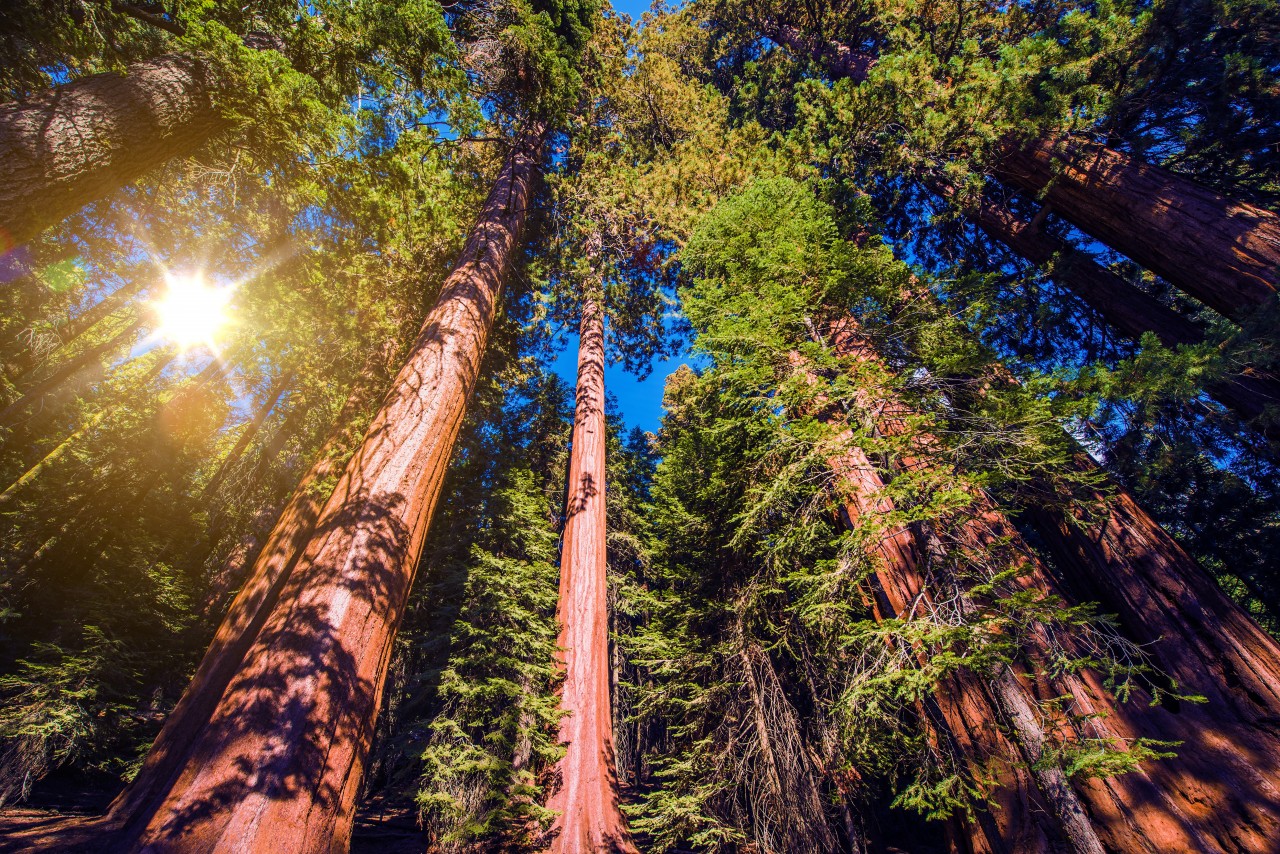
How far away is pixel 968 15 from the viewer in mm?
6633

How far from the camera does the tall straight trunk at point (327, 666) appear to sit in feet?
5.70

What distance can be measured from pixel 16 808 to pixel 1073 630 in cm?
1505

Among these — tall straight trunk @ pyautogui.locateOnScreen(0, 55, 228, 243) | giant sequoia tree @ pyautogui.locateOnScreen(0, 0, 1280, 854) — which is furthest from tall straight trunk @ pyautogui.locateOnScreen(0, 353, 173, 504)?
tall straight trunk @ pyautogui.locateOnScreen(0, 55, 228, 243)

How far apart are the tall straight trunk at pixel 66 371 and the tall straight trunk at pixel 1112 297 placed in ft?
63.8

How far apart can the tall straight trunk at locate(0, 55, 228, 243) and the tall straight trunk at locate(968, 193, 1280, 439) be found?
10268 millimetres

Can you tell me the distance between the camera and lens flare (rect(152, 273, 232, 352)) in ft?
24.0

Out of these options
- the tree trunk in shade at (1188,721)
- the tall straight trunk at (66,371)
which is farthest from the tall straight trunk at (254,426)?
the tree trunk in shade at (1188,721)

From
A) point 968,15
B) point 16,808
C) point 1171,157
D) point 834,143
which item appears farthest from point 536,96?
point 16,808

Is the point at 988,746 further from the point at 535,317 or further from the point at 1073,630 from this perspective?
the point at 535,317

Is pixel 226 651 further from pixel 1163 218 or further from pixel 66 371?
pixel 66 371

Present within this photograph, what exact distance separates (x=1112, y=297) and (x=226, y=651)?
465 inches

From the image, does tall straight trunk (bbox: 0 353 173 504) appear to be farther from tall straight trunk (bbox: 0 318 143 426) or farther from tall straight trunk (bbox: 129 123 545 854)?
tall straight trunk (bbox: 129 123 545 854)

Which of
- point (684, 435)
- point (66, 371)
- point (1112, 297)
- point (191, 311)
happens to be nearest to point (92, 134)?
point (684, 435)

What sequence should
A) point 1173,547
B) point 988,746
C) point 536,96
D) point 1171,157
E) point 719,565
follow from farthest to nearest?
point 536,96 < point 719,565 < point 1171,157 < point 1173,547 < point 988,746
